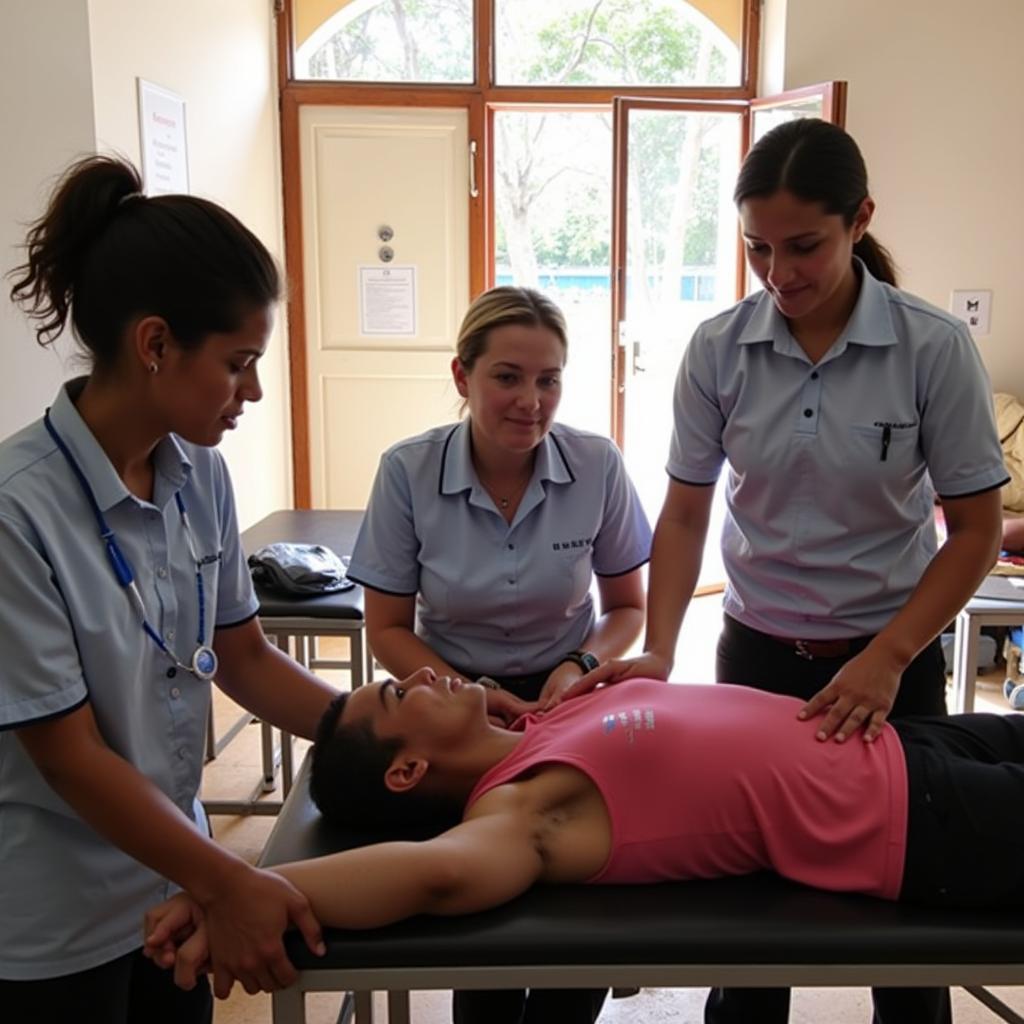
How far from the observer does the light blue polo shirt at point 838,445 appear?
143cm

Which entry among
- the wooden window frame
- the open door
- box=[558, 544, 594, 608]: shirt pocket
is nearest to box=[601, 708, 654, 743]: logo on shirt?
box=[558, 544, 594, 608]: shirt pocket

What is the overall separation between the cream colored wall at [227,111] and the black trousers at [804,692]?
6.00 ft

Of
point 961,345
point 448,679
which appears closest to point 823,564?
point 961,345

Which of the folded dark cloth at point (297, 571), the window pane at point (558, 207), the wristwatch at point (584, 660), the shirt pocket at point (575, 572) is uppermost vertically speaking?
the window pane at point (558, 207)

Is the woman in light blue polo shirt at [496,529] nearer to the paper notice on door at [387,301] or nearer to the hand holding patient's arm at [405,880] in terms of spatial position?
the hand holding patient's arm at [405,880]

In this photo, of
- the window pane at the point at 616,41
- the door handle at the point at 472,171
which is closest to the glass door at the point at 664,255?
the window pane at the point at 616,41

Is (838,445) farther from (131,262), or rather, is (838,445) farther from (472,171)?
(472,171)

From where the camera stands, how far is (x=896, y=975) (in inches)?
41.7

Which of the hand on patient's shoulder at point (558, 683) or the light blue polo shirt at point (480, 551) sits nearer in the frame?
the hand on patient's shoulder at point (558, 683)

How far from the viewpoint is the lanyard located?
103 centimetres

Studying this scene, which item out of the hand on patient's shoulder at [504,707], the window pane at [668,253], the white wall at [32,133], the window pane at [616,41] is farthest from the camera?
the window pane at [616,41]

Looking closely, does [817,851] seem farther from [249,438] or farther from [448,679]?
[249,438]

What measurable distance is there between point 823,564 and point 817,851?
47 centimetres

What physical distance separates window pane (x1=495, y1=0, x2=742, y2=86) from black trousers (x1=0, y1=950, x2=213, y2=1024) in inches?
164
